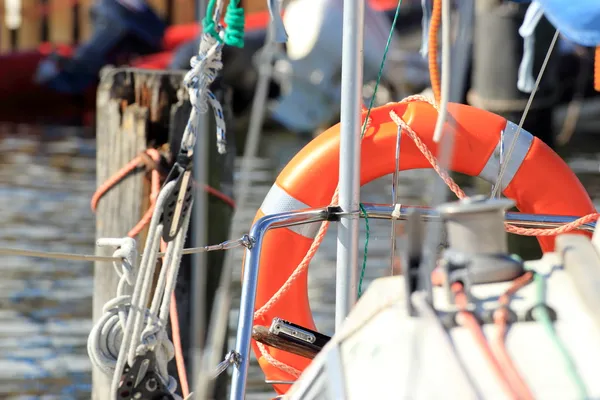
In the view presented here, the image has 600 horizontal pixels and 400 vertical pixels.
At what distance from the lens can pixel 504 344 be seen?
1.59m

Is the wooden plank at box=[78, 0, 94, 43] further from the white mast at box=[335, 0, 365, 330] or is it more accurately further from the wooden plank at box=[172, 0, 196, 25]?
the white mast at box=[335, 0, 365, 330]

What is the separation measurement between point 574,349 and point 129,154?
1.84 metres

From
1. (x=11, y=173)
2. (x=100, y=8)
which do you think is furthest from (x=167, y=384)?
(x=100, y=8)

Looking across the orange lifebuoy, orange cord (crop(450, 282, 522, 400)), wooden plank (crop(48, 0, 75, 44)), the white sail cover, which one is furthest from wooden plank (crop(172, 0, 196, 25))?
orange cord (crop(450, 282, 522, 400))

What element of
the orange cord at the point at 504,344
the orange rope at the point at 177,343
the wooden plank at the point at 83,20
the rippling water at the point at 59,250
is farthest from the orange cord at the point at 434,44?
the wooden plank at the point at 83,20

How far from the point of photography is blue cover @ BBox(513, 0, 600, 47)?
6.79 ft

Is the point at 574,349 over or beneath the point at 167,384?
over

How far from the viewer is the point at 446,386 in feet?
5.03

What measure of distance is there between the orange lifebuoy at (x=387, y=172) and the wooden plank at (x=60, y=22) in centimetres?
1316

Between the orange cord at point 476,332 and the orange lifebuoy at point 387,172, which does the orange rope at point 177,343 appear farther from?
the orange cord at point 476,332

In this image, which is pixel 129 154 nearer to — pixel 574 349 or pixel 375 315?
pixel 375 315

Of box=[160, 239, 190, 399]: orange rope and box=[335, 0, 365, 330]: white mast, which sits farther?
box=[160, 239, 190, 399]: orange rope

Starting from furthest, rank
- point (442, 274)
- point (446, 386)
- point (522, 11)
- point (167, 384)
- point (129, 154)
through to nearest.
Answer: point (522, 11) → point (129, 154) → point (167, 384) → point (442, 274) → point (446, 386)

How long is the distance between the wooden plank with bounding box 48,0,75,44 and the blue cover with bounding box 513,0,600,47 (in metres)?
13.8
